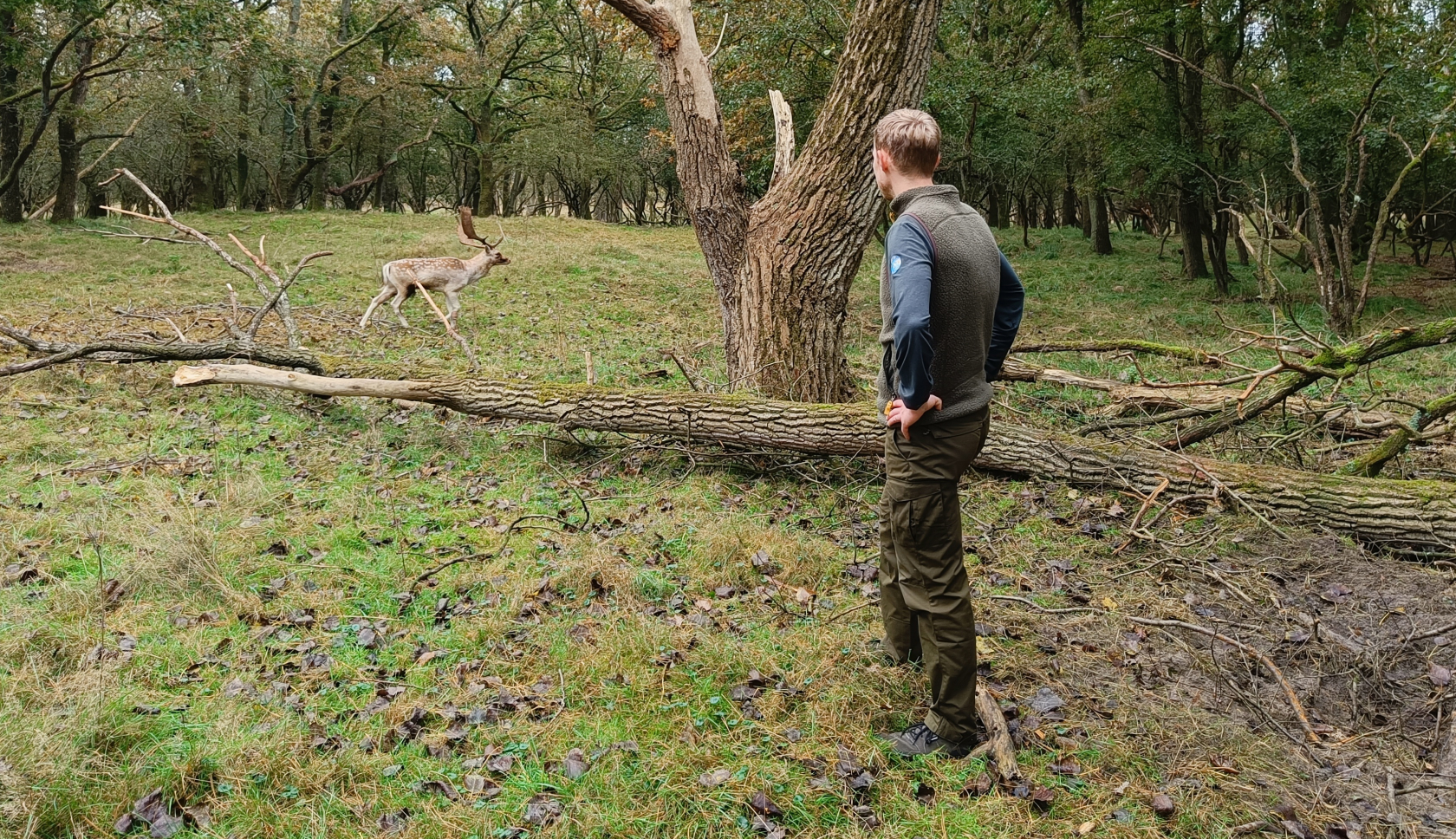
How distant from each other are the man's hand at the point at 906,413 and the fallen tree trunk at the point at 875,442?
149 cm

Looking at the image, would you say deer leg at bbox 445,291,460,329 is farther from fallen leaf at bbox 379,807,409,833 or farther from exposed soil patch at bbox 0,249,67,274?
fallen leaf at bbox 379,807,409,833

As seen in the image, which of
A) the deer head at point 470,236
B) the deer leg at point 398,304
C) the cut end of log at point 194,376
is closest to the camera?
the cut end of log at point 194,376

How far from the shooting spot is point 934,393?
306 cm

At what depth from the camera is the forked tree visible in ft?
21.7

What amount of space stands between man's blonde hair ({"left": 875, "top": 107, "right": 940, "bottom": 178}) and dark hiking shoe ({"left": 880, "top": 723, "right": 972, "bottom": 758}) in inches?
83.9

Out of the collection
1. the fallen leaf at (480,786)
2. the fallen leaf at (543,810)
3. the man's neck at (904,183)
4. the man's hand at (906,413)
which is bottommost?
the fallen leaf at (543,810)

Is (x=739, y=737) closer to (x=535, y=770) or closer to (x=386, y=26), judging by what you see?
(x=535, y=770)

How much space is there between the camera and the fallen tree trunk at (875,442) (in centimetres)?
488

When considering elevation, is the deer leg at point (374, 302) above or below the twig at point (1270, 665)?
above

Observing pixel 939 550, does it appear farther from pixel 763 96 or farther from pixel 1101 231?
pixel 1101 231

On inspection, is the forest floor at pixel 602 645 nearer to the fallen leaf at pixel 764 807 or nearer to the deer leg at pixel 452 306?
the fallen leaf at pixel 764 807

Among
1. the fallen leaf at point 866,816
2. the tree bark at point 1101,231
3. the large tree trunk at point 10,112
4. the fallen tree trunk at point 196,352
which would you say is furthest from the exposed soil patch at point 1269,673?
the large tree trunk at point 10,112

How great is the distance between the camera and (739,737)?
331cm

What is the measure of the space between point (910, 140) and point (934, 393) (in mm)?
919
